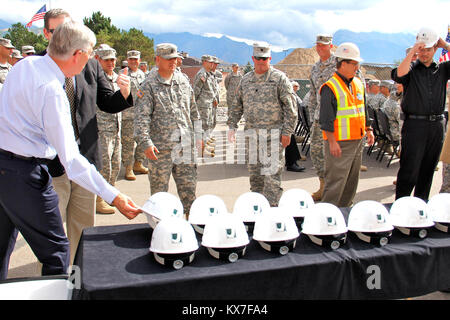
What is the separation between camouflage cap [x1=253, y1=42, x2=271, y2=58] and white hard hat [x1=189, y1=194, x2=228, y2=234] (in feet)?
8.56

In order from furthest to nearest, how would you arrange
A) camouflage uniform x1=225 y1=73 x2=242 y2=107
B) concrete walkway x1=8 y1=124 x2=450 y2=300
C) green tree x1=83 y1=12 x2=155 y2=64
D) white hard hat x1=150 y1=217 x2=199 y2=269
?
green tree x1=83 y1=12 x2=155 y2=64
camouflage uniform x1=225 y1=73 x2=242 y2=107
concrete walkway x1=8 y1=124 x2=450 y2=300
white hard hat x1=150 y1=217 x2=199 y2=269

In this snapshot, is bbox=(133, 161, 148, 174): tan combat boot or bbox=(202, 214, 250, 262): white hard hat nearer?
bbox=(202, 214, 250, 262): white hard hat

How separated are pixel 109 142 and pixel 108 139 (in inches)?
1.7

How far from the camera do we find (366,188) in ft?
21.3

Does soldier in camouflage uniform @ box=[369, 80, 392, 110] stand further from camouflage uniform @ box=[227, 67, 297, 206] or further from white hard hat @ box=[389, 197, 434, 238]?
white hard hat @ box=[389, 197, 434, 238]

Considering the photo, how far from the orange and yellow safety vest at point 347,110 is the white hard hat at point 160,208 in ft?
7.63

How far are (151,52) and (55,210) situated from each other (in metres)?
49.0

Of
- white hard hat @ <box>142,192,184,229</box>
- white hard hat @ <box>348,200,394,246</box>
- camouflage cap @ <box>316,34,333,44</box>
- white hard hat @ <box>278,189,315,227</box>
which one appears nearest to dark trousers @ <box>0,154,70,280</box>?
white hard hat @ <box>142,192,184,229</box>

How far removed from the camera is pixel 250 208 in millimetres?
2531

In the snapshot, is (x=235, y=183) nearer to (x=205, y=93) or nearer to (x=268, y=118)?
(x=268, y=118)

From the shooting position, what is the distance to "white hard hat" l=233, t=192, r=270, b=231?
8.20ft

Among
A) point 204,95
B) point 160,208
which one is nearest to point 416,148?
point 160,208
